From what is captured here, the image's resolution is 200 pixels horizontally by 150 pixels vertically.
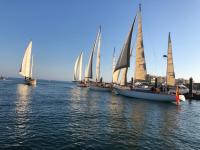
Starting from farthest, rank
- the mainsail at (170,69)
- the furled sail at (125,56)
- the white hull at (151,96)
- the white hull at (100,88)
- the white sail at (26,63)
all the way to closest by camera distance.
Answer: the white sail at (26,63), the white hull at (100,88), the mainsail at (170,69), the furled sail at (125,56), the white hull at (151,96)

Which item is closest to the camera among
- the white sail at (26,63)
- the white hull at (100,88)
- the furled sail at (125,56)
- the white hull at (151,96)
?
the white hull at (151,96)

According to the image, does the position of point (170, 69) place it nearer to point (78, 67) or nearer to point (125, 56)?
point (125, 56)

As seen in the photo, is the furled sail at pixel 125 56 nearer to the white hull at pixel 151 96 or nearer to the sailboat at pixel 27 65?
the white hull at pixel 151 96

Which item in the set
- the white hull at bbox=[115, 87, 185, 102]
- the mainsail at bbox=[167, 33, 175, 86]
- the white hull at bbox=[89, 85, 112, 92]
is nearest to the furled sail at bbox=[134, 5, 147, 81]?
the white hull at bbox=[115, 87, 185, 102]

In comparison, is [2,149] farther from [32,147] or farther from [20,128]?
[20,128]

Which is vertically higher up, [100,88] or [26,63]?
[26,63]

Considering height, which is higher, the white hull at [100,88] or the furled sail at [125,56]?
the furled sail at [125,56]

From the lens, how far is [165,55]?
53.5 m

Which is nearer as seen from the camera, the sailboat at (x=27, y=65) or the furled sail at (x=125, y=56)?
the furled sail at (x=125, y=56)

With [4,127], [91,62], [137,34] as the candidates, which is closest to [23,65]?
[91,62]

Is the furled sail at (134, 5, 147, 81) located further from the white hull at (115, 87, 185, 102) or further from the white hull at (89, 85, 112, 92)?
the white hull at (89, 85, 112, 92)

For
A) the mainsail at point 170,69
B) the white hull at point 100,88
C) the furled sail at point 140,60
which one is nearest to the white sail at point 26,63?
the white hull at point 100,88

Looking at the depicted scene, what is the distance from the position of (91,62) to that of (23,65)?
1066 inches

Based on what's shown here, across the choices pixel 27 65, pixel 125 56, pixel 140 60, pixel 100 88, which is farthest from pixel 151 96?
Answer: pixel 27 65
